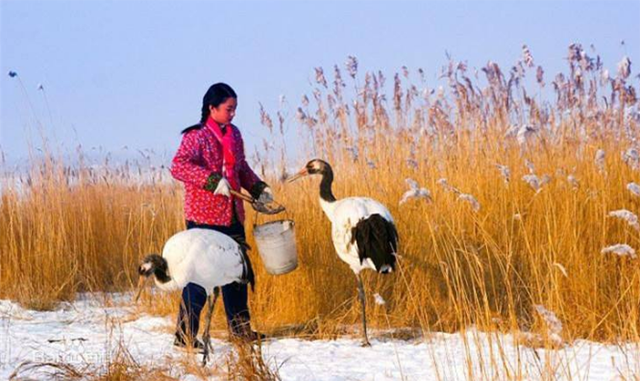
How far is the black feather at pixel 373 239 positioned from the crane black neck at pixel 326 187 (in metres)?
0.65

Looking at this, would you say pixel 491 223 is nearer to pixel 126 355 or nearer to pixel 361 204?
pixel 361 204

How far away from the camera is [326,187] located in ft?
19.5

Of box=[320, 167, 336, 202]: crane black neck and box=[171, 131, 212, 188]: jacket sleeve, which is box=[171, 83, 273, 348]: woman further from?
box=[320, 167, 336, 202]: crane black neck

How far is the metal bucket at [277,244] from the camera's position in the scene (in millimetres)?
5383

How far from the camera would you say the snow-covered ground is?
445 centimetres

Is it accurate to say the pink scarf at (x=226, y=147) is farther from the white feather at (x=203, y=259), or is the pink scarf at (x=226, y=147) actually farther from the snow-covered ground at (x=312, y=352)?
the snow-covered ground at (x=312, y=352)

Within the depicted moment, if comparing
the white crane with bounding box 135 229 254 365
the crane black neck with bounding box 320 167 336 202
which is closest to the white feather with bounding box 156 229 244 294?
→ the white crane with bounding box 135 229 254 365

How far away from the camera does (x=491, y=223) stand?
6.54m

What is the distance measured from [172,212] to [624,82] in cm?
516

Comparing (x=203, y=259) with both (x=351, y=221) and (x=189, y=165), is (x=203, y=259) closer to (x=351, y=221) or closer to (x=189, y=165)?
(x=189, y=165)

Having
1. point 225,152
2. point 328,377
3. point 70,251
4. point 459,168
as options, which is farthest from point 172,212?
point 328,377

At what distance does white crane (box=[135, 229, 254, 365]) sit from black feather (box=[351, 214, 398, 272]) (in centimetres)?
71

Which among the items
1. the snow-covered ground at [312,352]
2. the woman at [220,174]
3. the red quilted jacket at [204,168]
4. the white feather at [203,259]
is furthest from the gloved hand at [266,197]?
the snow-covered ground at [312,352]

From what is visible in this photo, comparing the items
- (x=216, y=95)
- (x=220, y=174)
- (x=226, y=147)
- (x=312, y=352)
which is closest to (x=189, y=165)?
(x=220, y=174)
